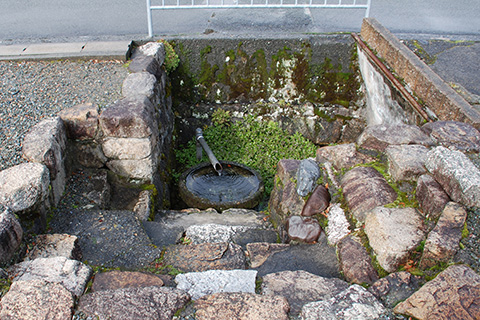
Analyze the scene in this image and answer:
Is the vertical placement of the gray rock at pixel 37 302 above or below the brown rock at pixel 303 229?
above

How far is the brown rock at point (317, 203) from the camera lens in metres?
2.93

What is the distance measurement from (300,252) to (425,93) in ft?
7.59

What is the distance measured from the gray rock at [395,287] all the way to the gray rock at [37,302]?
5.08 feet

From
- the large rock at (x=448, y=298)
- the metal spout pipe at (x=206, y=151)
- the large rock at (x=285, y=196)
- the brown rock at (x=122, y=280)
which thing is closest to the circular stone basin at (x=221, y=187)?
the metal spout pipe at (x=206, y=151)

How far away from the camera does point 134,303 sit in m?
1.84

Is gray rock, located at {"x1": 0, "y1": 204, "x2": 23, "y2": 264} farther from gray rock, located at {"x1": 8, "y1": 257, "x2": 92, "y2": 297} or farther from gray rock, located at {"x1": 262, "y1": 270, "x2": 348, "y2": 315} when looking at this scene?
gray rock, located at {"x1": 262, "y1": 270, "x2": 348, "y2": 315}

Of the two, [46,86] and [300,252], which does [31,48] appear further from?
[300,252]

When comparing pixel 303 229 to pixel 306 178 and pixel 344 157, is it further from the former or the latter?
pixel 344 157

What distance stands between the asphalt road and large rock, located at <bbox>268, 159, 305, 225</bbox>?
2.84 metres

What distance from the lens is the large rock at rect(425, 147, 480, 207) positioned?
2170mm

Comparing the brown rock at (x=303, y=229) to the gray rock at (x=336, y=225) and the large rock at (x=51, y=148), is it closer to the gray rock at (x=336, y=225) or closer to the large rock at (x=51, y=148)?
the gray rock at (x=336, y=225)

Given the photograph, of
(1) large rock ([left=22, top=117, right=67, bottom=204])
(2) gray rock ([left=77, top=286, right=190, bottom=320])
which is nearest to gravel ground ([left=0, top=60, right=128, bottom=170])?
(1) large rock ([left=22, top=117, right=67, bottom=204])

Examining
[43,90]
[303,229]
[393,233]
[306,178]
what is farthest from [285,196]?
[43,90]

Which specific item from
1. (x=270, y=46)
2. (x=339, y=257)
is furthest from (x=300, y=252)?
(x=270, y=46)
